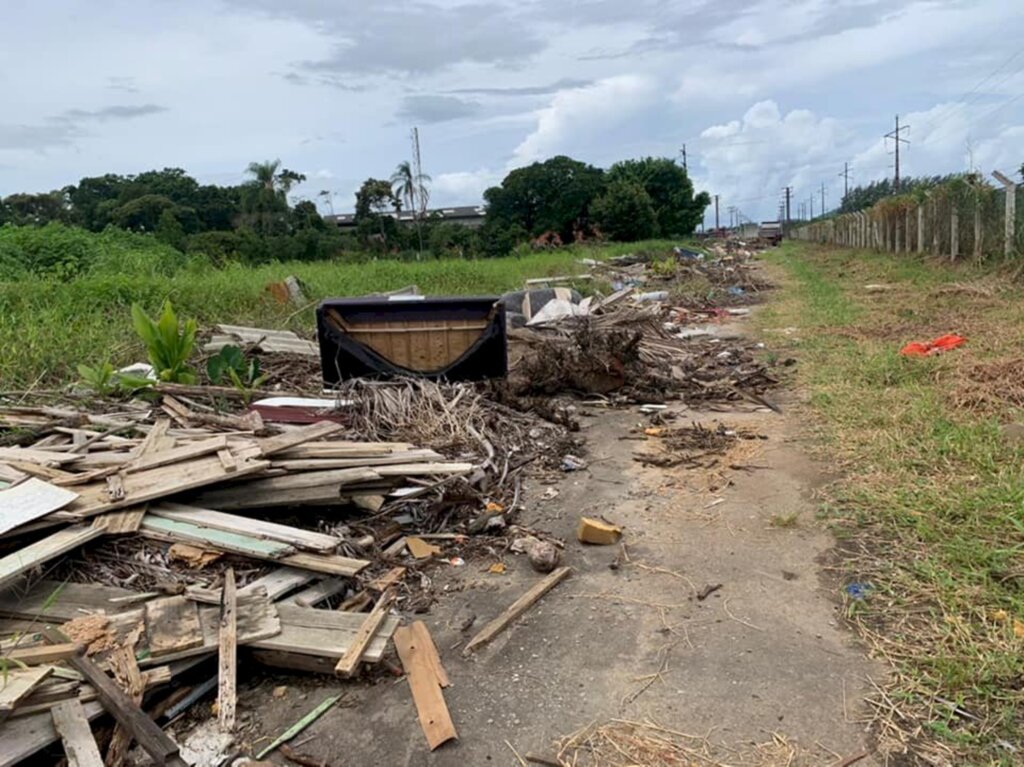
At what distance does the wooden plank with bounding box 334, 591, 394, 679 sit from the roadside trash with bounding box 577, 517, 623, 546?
123 centimetres

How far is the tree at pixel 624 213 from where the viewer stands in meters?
42.5

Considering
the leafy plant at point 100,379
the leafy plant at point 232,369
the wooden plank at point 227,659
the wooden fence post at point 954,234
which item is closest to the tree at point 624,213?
the wooden fence post at point 954,234

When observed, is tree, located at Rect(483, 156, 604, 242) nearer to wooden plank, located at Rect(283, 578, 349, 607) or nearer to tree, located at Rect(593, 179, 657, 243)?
tree, located at Rect(593, 179, 657, 243)

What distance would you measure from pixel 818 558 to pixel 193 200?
49.7 m

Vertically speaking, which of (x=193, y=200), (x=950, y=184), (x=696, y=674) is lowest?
(x=696, y=674)

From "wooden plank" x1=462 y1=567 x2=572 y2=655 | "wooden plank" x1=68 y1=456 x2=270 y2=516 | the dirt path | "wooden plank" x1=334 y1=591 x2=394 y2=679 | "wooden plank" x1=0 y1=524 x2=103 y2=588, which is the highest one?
"wooden plank" x1=68 y1=456 x2=270 y2=516

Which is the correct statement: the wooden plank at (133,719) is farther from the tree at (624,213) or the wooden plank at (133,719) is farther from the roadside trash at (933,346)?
the tree at (624,213)

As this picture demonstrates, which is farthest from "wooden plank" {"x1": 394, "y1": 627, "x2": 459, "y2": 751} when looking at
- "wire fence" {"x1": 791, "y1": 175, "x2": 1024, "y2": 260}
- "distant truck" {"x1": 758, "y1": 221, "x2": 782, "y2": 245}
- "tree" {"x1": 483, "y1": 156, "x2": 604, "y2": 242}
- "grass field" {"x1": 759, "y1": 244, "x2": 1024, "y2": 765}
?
"distant truck" {"x1": 758, "y1": 221, "x2": 782, "y2": 245}

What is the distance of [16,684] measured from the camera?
80.4 inches

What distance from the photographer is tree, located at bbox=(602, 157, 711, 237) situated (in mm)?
48531

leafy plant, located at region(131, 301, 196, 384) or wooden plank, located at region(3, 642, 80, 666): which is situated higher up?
leafy plant, located at region(131, 301, 196, 384)

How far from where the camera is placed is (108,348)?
21.3 feet

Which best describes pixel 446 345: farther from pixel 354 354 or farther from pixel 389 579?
pixel 389 579

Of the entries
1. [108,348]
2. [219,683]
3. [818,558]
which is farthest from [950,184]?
[219,683]
